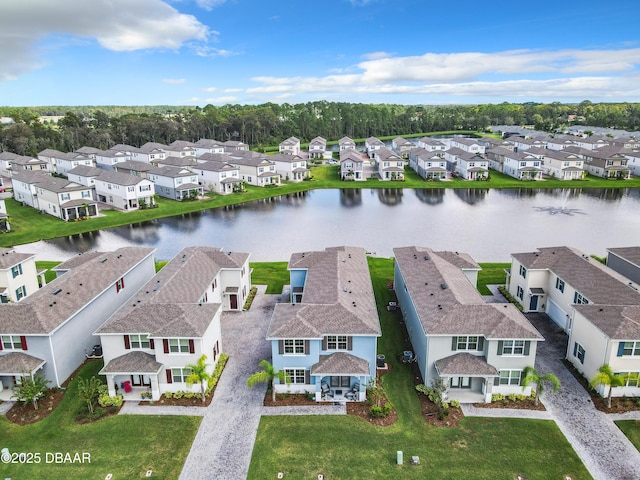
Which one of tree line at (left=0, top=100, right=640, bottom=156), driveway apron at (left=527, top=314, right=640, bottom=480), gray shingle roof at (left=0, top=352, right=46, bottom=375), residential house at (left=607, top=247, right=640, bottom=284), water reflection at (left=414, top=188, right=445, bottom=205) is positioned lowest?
driveway apron at (left=527, top=314, right=640, bottom=480)

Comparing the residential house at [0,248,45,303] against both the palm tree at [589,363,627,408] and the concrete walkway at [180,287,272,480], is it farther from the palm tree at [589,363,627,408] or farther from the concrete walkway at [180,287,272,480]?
the palm tree at [589,363,627,408]

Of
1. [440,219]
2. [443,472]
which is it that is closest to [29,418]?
[443,472]

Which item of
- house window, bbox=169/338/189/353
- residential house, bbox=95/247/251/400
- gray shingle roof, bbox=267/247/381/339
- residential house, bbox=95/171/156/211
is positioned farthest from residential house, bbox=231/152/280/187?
house window, bbox=169/338/189/353

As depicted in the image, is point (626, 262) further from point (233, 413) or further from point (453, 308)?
point (233, 413)

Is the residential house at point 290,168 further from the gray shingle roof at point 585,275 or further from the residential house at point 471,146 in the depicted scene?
the gray shingle roof at point 585,275

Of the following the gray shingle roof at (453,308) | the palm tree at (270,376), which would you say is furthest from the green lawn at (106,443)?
the gray shingle roof at (453,308)

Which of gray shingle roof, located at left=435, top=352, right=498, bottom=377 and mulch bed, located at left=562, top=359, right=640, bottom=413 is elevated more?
gray shingle roof, located at left=435, top=352, right=498, bottom=377
